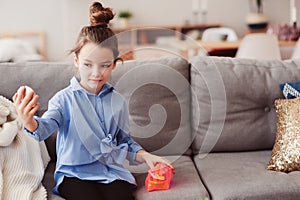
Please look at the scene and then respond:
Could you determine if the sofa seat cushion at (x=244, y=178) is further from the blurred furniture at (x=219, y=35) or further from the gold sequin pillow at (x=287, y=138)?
the blurred furniture at (x=219, y=35)

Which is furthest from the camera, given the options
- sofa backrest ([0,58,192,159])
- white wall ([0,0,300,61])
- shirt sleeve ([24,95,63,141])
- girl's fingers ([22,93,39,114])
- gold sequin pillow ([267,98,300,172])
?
white wall ([0,0,300,61])

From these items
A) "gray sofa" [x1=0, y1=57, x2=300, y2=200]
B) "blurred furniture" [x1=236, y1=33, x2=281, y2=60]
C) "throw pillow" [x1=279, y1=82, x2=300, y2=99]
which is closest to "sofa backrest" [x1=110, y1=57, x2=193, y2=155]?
"gray sofa" [x1=0, y1=57, x2=300, y2=200]

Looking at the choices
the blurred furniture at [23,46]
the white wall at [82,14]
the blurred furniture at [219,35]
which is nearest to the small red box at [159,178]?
the blurred furniture at [23,46]

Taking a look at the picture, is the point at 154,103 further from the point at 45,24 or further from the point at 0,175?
the point at 45,24

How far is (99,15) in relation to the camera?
1.79 meters

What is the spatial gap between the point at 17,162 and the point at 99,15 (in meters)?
0.61

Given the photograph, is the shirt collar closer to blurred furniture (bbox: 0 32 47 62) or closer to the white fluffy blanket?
the white fluffy blanket

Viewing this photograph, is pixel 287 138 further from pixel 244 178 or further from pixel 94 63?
pixel 94 63

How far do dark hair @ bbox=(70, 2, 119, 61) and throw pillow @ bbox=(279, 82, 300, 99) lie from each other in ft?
2.62

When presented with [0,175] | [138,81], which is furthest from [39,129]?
[138,81]

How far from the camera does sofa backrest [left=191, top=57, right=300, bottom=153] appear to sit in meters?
2.14

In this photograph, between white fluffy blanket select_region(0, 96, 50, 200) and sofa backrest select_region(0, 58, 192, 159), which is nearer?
white fluffy blanket select_region(0, 96, 50, 200)

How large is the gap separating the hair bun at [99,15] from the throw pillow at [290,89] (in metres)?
0.84

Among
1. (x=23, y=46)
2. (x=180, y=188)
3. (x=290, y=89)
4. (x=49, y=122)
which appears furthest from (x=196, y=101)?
(x=23, y=46)
